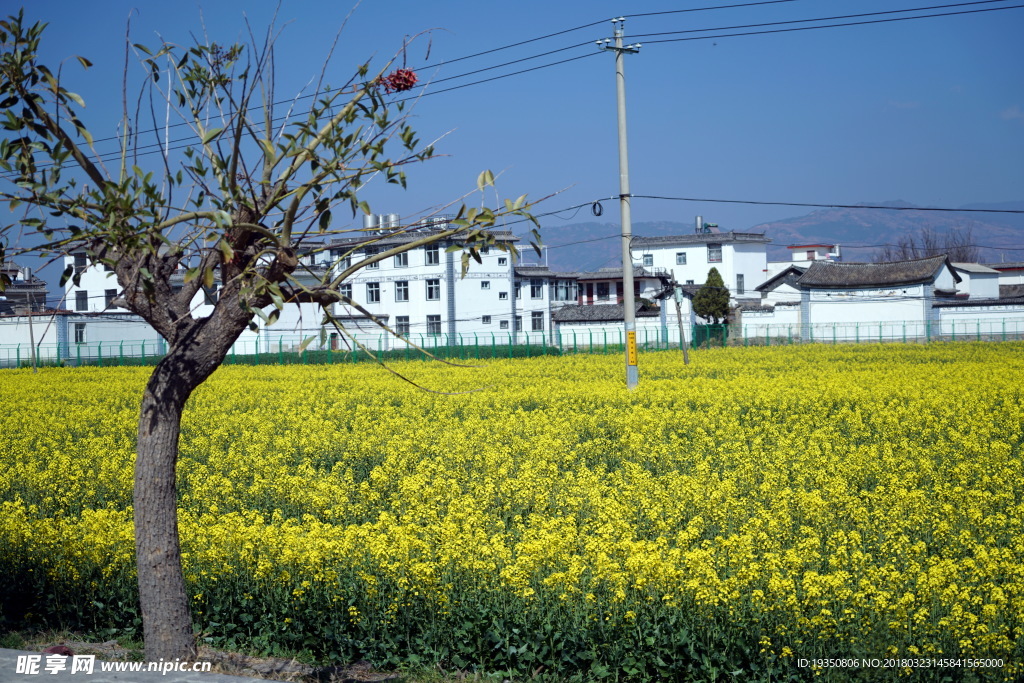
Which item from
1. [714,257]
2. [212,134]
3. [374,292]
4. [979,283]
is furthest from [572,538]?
[714,257]

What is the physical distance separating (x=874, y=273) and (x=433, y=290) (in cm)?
2729

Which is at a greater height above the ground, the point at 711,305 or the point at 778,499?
the point at 711,305

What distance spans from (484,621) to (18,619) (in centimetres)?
370

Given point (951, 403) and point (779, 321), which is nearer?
point (951, 403)

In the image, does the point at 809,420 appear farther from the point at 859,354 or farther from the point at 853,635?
the point at 859,354

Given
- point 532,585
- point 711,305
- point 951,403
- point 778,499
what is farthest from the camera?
point 711,305

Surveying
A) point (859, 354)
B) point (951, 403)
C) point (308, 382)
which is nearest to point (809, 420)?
point (951, 403)

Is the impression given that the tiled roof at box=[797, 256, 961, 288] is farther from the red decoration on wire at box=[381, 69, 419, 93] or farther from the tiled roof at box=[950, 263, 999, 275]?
the red decoration on wire at box=[381, 69, 419, 93]

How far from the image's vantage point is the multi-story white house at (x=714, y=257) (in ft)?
272

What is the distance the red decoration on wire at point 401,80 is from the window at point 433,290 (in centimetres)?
5458

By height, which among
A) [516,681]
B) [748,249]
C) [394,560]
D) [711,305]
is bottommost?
[516,681]

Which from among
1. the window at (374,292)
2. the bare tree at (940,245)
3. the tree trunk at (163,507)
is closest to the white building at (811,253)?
the bare tree at (940,245)

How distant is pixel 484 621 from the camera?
6117 mm

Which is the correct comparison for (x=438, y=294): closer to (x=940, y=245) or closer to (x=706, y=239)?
(x=706, y=239)
